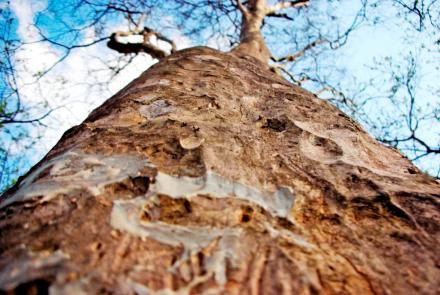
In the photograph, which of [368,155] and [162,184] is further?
[368,155]

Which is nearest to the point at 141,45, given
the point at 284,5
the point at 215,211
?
the point at 284,5

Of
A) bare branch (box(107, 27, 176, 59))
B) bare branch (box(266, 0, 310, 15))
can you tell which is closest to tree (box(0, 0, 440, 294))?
bare branch (box(107, 27, 176, 59))

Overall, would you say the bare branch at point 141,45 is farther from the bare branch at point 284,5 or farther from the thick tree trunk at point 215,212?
the thick tree trunk at point 215,212

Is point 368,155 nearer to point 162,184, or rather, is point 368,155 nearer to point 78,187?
point 162,184

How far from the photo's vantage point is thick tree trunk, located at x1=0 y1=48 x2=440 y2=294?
54cm

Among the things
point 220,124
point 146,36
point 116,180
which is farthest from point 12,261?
point 146,36

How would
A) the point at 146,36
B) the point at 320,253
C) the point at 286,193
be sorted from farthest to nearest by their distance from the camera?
the point at 146,36, the point at 286,193, the point at 320,253

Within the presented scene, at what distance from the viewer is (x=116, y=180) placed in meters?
0.74

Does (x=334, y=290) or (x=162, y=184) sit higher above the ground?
(x=162, y=184)

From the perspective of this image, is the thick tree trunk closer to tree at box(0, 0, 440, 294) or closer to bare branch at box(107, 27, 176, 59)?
tree at box(0, 0, 440, 294)

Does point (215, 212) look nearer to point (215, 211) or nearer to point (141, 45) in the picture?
point (215, 211)

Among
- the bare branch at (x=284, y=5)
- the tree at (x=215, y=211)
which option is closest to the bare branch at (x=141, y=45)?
the bare branch at (x=284, y=5)

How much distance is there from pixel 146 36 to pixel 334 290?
15.5ft

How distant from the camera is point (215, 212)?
687 mm
